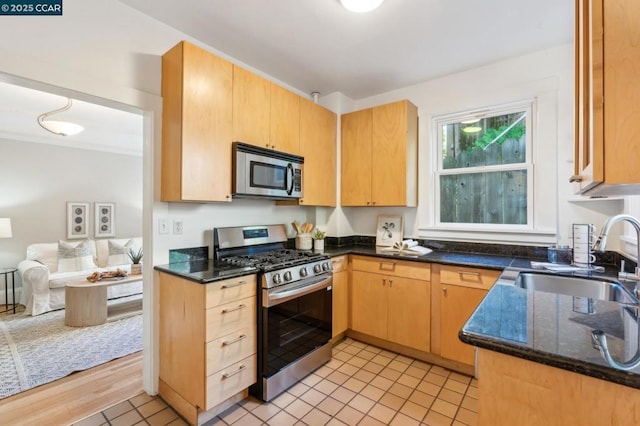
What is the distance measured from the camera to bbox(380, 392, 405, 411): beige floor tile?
6.36 feet

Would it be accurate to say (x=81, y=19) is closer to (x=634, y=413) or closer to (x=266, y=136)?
(x=266, y=136)

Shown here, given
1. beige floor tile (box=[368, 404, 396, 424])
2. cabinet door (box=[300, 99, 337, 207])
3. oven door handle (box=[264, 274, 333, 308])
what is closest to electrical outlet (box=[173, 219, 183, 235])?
oven door handle (box=[264, 274, 333, 308])

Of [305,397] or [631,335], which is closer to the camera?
[631,335]

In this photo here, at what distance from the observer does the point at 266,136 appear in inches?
98.0

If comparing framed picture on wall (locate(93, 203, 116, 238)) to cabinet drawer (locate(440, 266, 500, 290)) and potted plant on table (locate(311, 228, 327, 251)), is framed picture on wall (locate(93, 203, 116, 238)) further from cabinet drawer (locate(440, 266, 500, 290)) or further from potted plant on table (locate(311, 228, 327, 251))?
cabinet drawer (locate(440, 266, 500, 290))

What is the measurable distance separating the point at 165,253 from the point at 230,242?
505 mm

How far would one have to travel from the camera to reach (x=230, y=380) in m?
1.83

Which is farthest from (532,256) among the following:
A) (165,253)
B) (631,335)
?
(165,253)

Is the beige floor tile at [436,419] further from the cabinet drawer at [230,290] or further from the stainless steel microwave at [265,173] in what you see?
the stainless steel microwave at [265,173]

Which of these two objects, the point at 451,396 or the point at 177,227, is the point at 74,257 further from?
the point at 451,396

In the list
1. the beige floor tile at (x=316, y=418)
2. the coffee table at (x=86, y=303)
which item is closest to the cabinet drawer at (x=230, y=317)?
the beige floor tile at (x=316, y=418)

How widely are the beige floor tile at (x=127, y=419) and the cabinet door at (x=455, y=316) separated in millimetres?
2198

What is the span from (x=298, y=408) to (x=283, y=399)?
15 centimetres

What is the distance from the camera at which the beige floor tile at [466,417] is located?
1780 mm
